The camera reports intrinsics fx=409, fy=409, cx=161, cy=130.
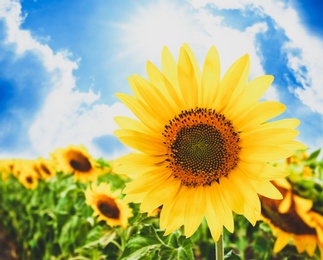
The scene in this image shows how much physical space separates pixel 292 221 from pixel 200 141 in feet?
1.83

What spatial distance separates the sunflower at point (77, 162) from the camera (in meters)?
2.66

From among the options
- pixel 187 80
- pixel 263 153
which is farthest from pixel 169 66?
pixel 263 153

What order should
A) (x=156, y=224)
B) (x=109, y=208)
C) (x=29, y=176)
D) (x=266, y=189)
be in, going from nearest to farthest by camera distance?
(x=266, y=189) < (x=109, y=208) < (x=156, y=224) < (x=29, y=176)

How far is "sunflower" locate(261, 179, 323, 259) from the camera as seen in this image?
126cm

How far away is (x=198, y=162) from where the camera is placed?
3.52 ft

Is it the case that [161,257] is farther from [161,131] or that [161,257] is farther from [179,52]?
[179,52]

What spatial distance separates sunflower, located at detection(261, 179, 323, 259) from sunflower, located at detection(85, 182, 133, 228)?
549 millimetres

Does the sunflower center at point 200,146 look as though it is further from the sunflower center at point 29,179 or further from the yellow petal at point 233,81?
the sunflower center at point 29,179

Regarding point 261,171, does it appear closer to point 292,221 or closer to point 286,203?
point 286,203

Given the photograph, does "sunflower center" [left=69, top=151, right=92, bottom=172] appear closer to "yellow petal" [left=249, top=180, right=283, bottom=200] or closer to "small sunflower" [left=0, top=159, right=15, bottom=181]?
"yellow petal" [left=249, top=180, right=283, bottom=200]

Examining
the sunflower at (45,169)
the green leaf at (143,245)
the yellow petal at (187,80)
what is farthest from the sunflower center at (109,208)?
the sunflower at (45,169)

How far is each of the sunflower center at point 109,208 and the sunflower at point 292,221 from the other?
0.58 m

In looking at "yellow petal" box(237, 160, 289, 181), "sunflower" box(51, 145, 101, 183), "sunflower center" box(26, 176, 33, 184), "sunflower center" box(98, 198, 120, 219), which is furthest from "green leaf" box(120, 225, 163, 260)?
"sunflower center" box(26, 176, 33, 184)

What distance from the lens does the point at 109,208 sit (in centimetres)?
173
